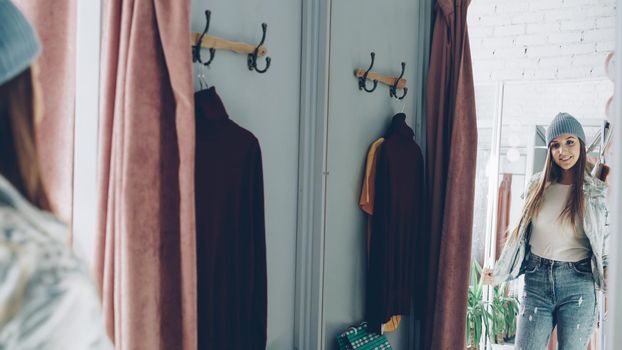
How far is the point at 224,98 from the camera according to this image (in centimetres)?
114

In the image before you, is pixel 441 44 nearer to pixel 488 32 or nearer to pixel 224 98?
pixel 488 32

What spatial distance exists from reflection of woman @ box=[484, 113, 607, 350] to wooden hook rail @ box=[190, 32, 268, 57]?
795 mm

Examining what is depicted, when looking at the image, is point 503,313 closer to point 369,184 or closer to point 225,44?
point 369,184

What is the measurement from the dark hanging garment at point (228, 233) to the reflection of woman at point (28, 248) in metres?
0.53

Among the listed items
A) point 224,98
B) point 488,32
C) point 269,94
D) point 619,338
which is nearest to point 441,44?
point 488,32

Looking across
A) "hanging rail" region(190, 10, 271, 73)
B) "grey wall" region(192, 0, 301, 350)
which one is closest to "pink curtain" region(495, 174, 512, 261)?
"grey wall" region(192, 0, 301, 350)

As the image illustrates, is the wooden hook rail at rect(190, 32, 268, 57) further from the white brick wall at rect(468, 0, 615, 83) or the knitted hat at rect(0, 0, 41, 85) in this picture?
the white brick wall at rect(468, 0, 615, 83)

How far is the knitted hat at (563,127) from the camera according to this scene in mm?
1179

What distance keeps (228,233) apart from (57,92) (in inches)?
20.0

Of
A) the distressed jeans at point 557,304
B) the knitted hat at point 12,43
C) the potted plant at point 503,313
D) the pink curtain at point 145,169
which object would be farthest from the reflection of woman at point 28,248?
the potted plant at point 503,313

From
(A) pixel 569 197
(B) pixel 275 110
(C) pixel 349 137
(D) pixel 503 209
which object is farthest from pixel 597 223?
(B) pixel 275 110

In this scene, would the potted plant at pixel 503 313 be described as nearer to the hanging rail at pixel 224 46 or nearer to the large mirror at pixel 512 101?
the large mirror at pixel 512 101

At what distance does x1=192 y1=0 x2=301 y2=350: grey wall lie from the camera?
1153 millimetres

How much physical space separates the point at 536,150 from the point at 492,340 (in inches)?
22.6
